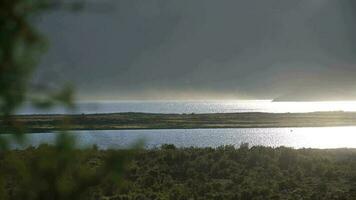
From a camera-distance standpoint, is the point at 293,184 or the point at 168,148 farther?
the point at 168,148

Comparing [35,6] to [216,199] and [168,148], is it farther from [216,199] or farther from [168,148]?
[168,148]

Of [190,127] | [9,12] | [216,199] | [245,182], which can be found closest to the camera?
[9,12]

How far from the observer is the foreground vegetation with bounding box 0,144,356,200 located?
2275 centimetres

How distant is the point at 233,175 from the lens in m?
26.9

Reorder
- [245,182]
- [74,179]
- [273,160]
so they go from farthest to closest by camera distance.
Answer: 1. [273,160]
2. [245,182]
3. [74,179]

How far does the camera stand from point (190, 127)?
9494 cm

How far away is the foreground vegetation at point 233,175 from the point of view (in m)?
22.8

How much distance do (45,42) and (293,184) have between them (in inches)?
924

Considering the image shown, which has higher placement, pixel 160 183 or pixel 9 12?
pixel 9 12

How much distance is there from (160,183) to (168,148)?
32.9 ft

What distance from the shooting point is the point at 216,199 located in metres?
22.0

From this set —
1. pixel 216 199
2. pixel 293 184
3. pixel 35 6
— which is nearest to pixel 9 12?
pixel 35 6

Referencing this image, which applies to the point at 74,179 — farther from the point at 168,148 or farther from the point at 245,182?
the point at 168,148

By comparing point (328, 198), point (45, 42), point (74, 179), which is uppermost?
point (45, 42)
